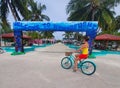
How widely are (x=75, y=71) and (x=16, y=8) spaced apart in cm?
2885

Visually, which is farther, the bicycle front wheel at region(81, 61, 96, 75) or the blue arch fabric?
the blue arch fabric

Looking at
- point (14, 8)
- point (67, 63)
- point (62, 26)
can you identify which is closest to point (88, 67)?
point (67, 63)

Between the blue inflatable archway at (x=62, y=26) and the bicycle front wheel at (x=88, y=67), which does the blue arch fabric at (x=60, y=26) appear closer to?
the blue inflatable archway at (x=62, y=26)

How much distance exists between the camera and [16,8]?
3809 cm

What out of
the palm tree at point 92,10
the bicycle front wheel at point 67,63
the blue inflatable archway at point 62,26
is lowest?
the bicycle front wheel at point 67,63

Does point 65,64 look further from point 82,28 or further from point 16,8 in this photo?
point 16,8

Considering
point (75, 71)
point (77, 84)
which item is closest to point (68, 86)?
point (77, 84)

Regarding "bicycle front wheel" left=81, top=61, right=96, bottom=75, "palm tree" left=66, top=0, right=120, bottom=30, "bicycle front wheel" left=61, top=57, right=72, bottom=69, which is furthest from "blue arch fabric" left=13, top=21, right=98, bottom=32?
"palm tree" left=66, top=0, right=120, bottom=30

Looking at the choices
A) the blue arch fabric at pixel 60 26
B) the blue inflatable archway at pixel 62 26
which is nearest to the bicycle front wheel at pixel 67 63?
the blue inflatable archway at pixel 62 26

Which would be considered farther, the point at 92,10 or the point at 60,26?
the point at 92,10

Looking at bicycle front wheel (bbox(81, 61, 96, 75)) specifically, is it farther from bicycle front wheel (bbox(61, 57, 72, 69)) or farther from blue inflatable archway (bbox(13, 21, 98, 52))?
blue inflatable archway (bbox(13, 21, 98, 52))

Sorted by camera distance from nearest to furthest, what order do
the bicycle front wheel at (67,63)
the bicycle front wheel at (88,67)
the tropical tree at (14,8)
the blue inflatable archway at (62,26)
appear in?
the bicycle front wheel at (88,67)
the bicycle front wheel at (67,63)
the blue inflatable archway at (62,26)
the tropical tree at (14,8)

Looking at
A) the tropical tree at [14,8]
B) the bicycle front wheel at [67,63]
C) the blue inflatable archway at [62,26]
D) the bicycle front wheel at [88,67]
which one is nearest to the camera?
the bicycle front wheel at [88,67]

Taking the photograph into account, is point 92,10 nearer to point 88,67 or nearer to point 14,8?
point 14,8
